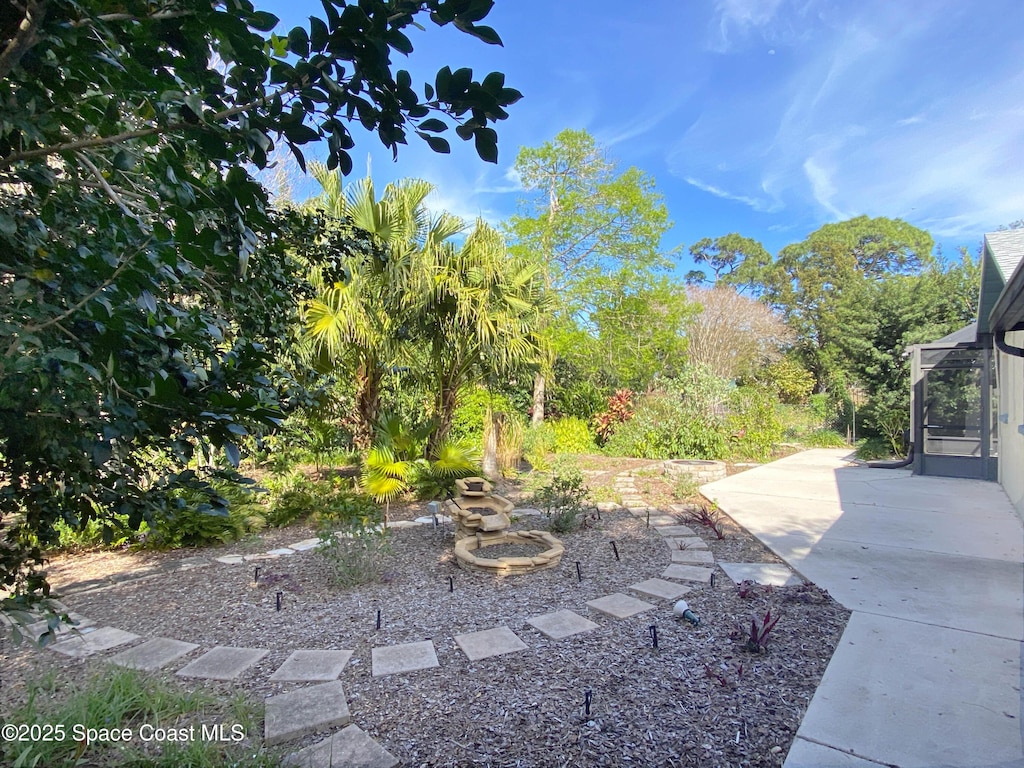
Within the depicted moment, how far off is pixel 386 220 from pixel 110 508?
5582 millimetres

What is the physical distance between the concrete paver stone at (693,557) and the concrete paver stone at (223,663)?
303 cm

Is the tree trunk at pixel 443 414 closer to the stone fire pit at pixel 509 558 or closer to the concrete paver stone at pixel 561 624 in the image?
the stone fire pit at pixel 509 558

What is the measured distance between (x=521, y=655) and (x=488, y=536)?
1816mm

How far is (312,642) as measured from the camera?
110 inches

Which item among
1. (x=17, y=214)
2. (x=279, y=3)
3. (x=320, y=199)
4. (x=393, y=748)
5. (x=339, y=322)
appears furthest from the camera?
(x=320, y=199)

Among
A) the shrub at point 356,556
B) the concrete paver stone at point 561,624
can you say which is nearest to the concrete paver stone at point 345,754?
the concrete paver stone at point 561,624

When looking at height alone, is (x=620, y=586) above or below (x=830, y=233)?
below

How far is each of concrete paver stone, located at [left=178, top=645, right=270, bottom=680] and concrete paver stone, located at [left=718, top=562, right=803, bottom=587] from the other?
122 inches

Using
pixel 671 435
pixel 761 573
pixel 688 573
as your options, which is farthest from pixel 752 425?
pixel 688 573

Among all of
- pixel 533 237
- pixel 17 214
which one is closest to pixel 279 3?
pixel 17 214

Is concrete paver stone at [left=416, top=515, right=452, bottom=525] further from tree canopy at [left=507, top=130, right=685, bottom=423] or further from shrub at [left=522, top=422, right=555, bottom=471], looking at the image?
tree canopy at [left=507, top=130, right=685, bottom=423]

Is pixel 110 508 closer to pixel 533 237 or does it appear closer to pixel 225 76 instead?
pixel 225 76

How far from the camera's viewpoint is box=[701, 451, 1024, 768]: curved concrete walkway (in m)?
1.89

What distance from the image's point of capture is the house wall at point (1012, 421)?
17.9 feet
